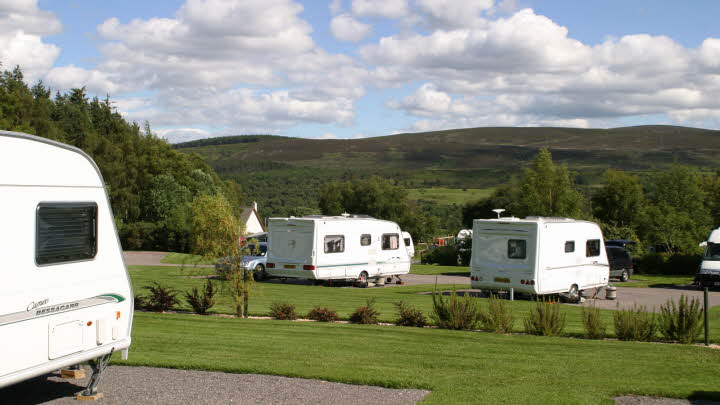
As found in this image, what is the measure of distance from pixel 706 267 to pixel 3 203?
86.0 feet

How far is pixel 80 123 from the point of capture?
6322cm

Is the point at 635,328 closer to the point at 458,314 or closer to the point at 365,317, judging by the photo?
the point at 458,314

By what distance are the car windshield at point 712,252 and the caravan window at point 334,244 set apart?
14169mm

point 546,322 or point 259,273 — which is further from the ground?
point 546,322

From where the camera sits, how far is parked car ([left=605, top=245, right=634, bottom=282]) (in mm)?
30875

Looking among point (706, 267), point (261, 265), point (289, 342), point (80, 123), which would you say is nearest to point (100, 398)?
point (289, 342)

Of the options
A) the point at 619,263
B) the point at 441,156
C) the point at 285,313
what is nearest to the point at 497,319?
the point at 285,313

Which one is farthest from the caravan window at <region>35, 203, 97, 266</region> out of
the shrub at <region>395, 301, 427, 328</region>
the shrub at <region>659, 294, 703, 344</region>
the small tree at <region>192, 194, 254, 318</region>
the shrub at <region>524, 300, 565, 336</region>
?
the shrub at <region>659, 294, 703, 344</region>

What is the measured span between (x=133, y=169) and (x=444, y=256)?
102 feet

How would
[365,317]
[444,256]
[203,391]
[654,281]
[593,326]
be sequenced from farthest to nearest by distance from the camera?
[444,256]
[654,281]
[365,317]
[593,326]
[203,391]

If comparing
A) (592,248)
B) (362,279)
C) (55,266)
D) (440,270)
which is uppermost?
(55,266)

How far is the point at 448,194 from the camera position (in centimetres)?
13062

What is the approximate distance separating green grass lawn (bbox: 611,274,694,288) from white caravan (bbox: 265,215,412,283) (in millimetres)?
10487

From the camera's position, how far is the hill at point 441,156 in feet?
463
